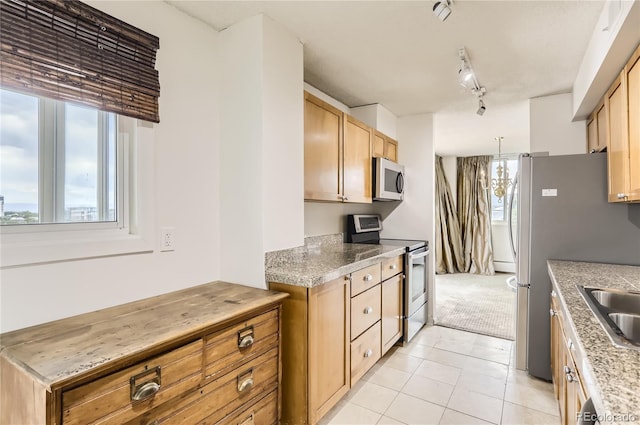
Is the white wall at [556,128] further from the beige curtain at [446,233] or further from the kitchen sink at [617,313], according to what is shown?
the beige curtain at [446,233]

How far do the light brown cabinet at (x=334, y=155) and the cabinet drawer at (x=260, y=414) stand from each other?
1255 mm

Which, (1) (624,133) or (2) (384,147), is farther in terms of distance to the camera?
(2) (384,147)

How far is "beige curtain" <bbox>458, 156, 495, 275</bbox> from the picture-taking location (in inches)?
240

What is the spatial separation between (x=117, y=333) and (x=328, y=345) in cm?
110

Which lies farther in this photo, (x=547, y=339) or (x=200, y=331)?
(x=547, y=339)

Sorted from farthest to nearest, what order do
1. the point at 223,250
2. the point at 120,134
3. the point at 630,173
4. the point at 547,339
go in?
the point at 547,339 → the point at 223,250 → the point at 630,173 → the point at 120,134

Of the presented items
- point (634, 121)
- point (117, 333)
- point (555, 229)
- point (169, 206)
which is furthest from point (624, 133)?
point (117, 333)

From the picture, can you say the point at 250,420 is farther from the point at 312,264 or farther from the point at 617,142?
the point at 617,142

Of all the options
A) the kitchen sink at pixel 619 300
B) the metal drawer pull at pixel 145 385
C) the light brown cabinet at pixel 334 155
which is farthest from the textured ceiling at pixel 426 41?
the metal drawer pull at pixel 145 385

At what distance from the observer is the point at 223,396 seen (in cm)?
134

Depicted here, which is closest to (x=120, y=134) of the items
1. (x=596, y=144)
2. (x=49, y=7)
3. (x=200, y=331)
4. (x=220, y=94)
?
(x=49, y=7)

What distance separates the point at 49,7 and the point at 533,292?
323 centimetres

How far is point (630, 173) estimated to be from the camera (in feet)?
5.52

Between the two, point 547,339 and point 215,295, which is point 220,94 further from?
point 547,339
